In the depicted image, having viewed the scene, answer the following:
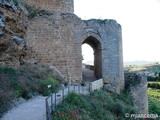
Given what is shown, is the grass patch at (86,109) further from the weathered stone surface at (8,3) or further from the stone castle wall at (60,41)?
the weathered stone surface at (8,3)

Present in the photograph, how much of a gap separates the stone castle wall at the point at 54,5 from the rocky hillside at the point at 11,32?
4.67m

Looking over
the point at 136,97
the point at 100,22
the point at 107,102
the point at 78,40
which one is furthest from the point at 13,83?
the point at 136,97

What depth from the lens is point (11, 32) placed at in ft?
43.0

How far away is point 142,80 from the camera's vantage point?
19.6 meters

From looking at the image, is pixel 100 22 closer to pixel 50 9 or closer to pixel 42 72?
pixel 50 9

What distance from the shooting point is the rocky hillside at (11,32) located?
39.5 ft

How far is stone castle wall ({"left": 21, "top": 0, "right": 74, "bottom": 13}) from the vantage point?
19212mm

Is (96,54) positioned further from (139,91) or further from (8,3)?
(8,3)

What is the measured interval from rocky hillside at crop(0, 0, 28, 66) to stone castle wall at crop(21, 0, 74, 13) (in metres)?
4.67

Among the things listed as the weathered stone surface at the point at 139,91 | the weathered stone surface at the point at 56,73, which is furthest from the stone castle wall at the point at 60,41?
the weathered stone surface at the point at 139,91

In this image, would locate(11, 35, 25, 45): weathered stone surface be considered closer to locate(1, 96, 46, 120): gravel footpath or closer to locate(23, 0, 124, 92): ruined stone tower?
locate(23, 0, 124, 92): ruined stone tower

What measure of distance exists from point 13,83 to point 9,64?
2724 millimetres

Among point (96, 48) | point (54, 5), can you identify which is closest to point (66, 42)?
point (96, 48)

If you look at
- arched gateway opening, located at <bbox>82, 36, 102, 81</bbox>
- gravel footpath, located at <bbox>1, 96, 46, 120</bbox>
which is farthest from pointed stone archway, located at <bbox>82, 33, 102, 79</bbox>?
gravel footpath, located at <bbox>1, 96, 46, 120</bbox>
